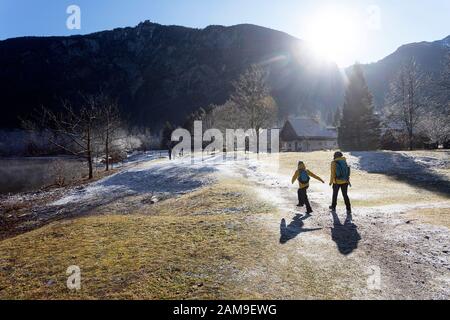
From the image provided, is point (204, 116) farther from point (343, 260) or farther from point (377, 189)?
point (343, 260)

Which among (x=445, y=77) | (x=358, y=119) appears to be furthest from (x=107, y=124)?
(x=445, y=77)

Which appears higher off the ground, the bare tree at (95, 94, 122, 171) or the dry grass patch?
the bare tree at (95, 94, 122, 171)

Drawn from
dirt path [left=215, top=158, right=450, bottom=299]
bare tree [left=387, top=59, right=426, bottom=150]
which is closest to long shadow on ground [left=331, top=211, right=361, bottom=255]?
dirt path [left=215, top=158, right=450, bottom=299]

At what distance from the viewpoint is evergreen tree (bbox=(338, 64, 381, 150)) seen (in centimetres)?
4991

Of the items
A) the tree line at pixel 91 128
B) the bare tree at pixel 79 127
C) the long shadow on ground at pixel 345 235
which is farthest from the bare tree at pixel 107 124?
the long shadow on ground at pixel 345 235

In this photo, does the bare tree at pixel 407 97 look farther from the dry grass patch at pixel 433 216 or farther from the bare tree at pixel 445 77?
the dry grass patch at pixel 433 216

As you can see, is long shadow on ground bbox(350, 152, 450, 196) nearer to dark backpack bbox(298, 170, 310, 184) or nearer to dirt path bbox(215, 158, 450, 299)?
dark backpack bbox(298, 170, 310, 184)

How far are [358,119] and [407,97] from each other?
7335 millimetres

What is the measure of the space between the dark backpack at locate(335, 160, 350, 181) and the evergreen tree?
40.4 m

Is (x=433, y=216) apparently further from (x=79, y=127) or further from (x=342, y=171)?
(x=79, y=127)
